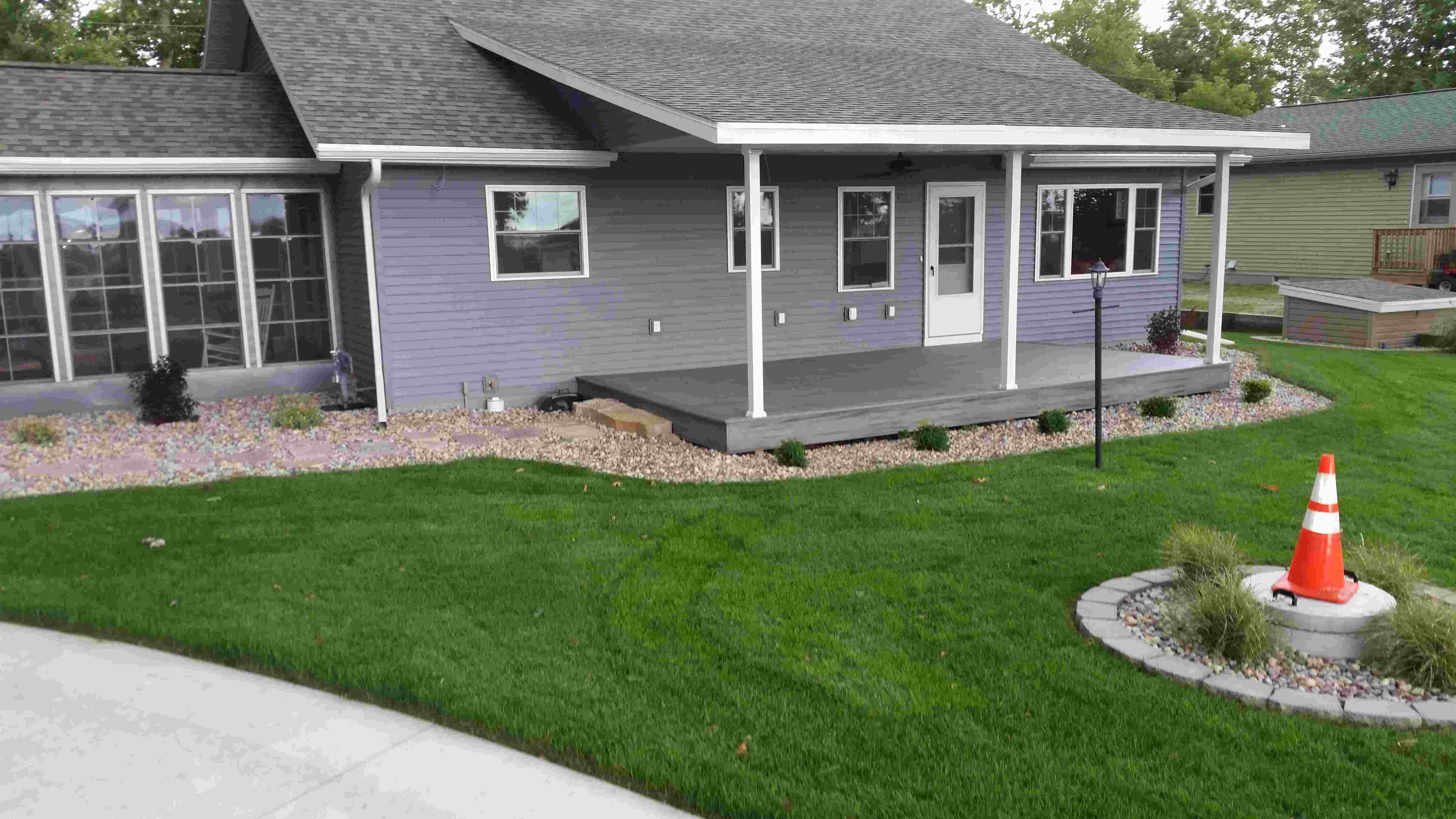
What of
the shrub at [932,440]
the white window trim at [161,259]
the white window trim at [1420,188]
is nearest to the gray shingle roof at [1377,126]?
the white window trim at [1420,188]

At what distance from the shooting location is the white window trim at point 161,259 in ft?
34.3

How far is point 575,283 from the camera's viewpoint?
35.3 ft

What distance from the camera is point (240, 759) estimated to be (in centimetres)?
378

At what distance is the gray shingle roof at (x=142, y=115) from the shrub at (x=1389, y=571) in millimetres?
9537

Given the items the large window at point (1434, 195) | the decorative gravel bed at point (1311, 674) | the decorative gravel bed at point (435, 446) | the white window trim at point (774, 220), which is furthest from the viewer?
the large window at point (1434, 195)

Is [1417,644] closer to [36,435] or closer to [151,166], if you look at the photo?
[36,435]

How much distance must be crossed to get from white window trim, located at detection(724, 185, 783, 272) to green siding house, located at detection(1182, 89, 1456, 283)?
39.7 ft

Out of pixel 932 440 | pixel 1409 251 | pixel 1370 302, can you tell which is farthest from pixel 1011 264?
pixel 1409 251

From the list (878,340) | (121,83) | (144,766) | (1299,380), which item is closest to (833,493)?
(144,766)

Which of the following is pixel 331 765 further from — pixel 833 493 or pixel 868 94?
pixel 868 94

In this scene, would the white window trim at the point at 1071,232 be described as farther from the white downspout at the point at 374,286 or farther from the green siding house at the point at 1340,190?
the white downspout at the point at 374,286

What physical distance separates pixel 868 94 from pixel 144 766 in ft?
26.4

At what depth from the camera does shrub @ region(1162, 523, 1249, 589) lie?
5.00m

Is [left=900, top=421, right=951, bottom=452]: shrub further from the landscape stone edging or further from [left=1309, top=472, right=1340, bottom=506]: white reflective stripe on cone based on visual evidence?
[left=1309, top=472, right=1340, bottom=506]: white reflective stripe on cone
